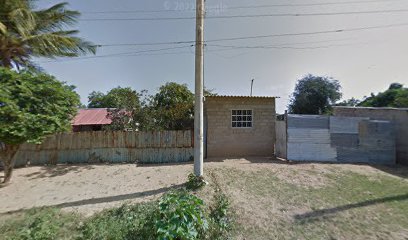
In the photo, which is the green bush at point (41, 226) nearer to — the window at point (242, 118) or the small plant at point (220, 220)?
the small plant at point (220, 220)

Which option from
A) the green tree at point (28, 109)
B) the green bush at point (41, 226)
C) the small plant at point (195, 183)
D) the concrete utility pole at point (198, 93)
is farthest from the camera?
the concrete utility pole at point (198, 93)

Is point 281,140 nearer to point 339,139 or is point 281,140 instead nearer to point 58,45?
point 339,139

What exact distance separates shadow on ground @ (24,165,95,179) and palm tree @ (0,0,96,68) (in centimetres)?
473

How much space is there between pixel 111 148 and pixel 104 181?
2.37m

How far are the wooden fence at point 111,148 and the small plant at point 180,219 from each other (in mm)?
5428

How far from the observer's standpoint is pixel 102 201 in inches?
223

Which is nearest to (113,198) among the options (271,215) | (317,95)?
(271,215)

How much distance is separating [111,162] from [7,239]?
5243mm

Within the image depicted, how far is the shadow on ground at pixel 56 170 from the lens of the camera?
7738 mm

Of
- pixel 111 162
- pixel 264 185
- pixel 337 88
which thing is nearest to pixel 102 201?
pixel 111 162

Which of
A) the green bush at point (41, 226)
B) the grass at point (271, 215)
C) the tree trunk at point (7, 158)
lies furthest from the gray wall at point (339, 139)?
the tree trunk at point (7, 158)

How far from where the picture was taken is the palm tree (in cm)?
836

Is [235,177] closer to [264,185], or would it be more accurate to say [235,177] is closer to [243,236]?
[264,185]

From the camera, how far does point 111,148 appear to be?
924 cm
